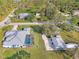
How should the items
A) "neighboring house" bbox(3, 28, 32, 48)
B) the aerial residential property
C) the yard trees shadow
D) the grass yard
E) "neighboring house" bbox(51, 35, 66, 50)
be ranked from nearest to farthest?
1. the yard trees shadow
2. the grass yard
3. the aerial residential property
4. "neighboring house" bbox(51, 35, 66, 50)
5. "neighboring house" bbox(3, 28, 32, 48)

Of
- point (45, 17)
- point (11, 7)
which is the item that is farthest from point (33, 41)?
point (11, 7)

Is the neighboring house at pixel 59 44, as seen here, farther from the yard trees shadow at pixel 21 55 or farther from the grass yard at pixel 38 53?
the yard trees shadow at pixel 21 55

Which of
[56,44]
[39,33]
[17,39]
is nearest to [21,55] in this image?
[17,39]

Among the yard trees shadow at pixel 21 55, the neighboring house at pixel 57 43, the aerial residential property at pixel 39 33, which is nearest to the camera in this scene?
the yard trees shadow at pixel 21 55

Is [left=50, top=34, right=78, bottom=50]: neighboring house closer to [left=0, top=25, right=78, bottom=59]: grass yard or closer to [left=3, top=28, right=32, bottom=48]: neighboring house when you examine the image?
[left=0, top=25, right=78, bottom=59]: grass yard

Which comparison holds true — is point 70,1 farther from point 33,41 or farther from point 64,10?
point 33,41

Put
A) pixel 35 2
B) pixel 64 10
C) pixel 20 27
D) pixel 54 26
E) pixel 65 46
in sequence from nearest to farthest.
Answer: pixel 65 46, pixel 54 26, pixel 20 27, pixel 64 10, pixel 35 2

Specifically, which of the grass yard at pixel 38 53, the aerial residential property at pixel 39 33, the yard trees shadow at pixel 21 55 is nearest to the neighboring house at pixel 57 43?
the aerial residential property at pixel 39 33

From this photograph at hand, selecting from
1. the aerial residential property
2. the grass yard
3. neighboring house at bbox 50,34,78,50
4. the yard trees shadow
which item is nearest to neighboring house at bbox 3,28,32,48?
the aerial residential property

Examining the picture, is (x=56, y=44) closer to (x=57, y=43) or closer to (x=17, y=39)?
(x=57, y=43)
